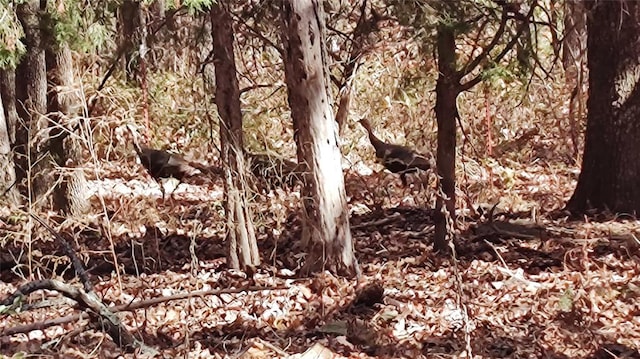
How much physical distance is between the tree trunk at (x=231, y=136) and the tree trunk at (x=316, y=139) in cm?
77

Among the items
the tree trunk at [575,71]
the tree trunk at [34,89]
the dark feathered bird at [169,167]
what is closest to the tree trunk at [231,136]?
the dark feathered bird at [169,167]

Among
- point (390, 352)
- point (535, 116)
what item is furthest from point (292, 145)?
point (390, 352)

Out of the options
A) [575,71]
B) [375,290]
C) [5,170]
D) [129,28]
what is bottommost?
[375,290]

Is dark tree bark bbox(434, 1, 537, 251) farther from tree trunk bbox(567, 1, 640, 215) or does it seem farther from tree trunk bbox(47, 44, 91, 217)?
tree trunk bbox(47, 44, 91, 217)

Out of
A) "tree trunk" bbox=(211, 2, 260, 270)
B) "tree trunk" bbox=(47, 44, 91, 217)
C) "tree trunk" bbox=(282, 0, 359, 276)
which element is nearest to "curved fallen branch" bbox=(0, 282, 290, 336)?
"tree trunk" bbox=(282, 0, 359, 276)

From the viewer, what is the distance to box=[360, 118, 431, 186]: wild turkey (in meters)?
11.5

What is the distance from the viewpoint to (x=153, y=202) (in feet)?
38.5

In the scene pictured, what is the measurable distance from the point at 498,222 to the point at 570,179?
4061 millimetres

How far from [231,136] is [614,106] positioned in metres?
4.14

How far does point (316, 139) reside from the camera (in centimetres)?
775

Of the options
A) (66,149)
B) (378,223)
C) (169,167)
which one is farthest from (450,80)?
(66,149)

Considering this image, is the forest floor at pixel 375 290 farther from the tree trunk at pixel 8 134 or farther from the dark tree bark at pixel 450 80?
the tree trunk at pixel 8 134

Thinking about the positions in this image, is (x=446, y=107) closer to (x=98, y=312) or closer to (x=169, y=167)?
(x=98, y=312)

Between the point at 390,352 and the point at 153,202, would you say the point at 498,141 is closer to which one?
the point at 153,202
